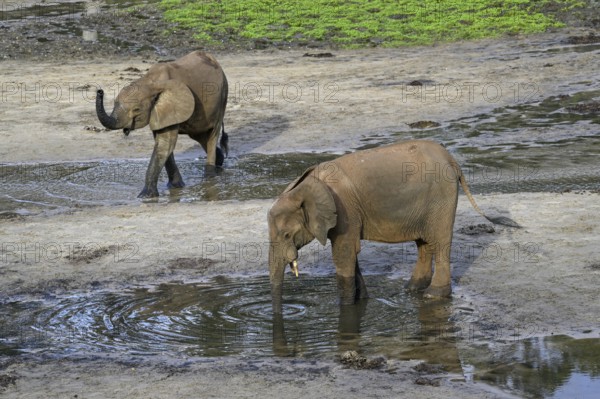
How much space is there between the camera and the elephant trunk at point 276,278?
32.9 feet

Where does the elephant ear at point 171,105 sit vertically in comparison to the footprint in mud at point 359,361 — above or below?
above

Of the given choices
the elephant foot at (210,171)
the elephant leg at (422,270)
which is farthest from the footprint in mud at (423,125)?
the elephant leg at (422,270)

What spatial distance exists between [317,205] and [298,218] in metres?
0.23

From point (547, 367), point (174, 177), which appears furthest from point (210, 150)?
point (547, 367)

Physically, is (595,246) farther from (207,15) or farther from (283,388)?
(207,15)

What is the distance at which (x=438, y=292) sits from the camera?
10.9m

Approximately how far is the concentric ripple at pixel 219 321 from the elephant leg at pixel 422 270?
0.57 feet

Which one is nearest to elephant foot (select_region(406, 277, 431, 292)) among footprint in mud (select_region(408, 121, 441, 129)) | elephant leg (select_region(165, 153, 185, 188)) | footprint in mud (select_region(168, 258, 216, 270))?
footprint in mud (select_region(168, 258, 216, 270))

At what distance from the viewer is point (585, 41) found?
2656 cm

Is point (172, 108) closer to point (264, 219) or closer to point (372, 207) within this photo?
point (264, 219)

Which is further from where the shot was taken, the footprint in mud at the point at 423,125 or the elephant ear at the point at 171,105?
the footprint in mud at the point at 423,125

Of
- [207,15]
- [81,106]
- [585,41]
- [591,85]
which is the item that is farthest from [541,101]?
[207,15]

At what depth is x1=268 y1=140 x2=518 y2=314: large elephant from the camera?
9953mm

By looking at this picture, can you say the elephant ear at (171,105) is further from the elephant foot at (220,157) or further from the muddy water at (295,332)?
the muddy water at (295,332)
